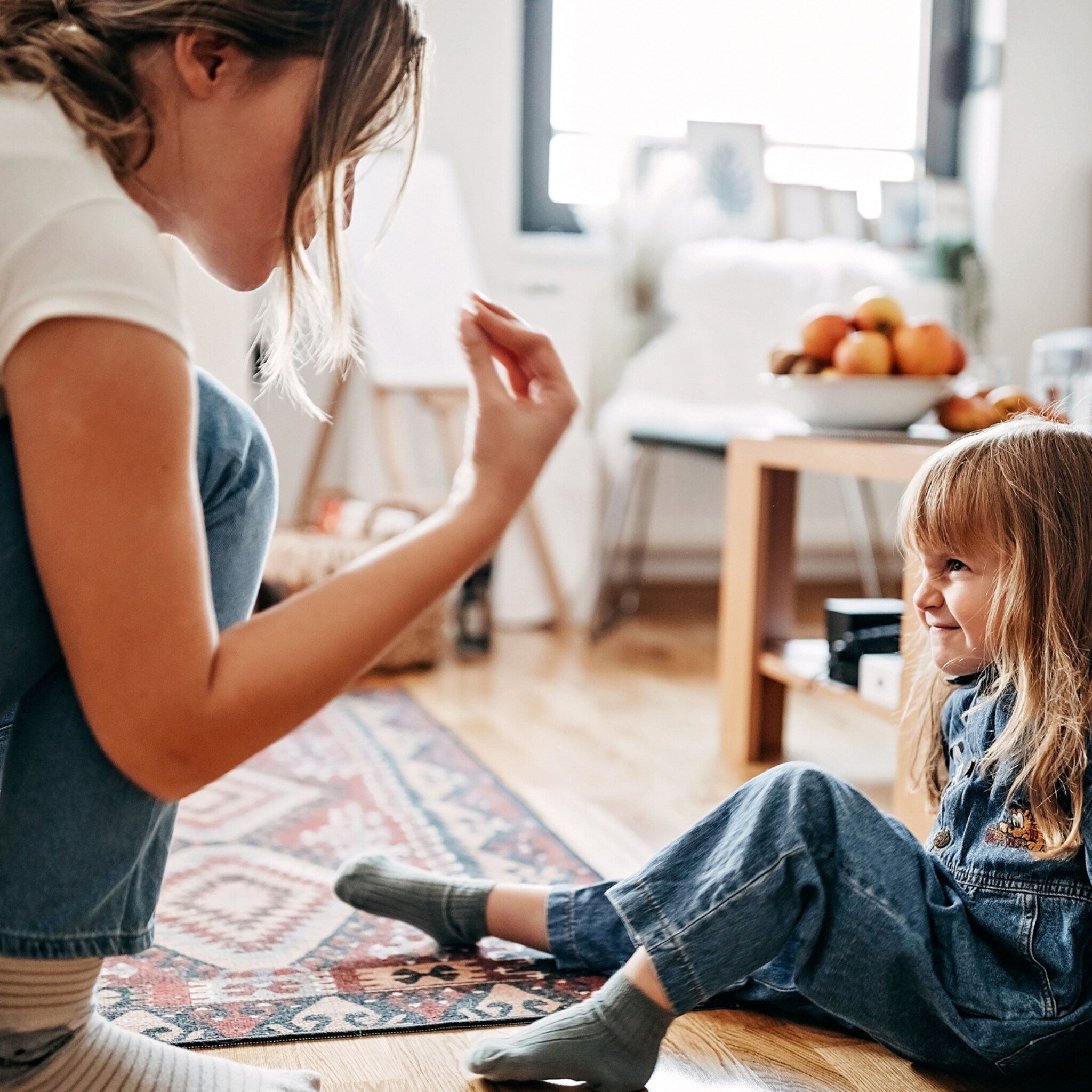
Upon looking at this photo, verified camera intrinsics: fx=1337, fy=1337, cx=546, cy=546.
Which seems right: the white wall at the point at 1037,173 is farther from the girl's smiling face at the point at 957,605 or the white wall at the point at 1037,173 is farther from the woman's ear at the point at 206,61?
the woman's ear at the point at 206,61

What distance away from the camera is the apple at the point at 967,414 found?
5.60ft

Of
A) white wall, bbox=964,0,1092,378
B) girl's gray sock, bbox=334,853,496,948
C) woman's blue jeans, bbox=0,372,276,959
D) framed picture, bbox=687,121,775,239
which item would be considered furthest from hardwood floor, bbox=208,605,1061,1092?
white wall, bbox=964,0,1092,378

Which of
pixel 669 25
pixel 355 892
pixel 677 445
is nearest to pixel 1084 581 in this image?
Result: pixel 355 892

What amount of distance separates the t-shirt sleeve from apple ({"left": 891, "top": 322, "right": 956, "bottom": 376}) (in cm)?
128

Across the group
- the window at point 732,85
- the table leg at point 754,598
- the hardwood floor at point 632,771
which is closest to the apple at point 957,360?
the table leg at point 754,598

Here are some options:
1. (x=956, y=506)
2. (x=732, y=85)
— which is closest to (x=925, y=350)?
(x=956, y=506)

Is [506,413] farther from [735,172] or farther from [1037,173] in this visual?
[1037,173]

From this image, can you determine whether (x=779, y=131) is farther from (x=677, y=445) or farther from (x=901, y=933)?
(x=901, y=933)

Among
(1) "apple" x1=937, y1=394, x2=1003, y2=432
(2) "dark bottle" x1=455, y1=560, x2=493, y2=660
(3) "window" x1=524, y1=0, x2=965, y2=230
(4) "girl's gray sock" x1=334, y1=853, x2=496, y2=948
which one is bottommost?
(2) "dark bottle" x1=455, y1=560, x2=493, y2=660

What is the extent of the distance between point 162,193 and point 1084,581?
26.8 inches

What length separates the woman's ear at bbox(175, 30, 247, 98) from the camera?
0.68m

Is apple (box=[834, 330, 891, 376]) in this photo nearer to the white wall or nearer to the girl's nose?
the girl's nose

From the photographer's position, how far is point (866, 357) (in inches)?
68.1

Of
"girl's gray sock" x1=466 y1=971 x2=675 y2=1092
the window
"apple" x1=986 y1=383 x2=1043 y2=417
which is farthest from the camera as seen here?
the window
